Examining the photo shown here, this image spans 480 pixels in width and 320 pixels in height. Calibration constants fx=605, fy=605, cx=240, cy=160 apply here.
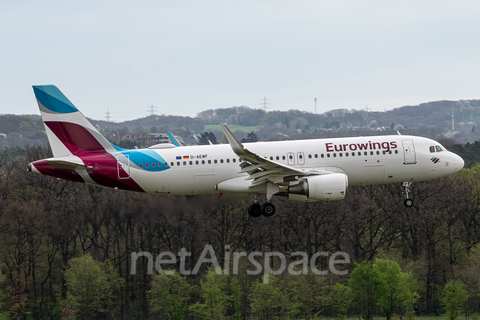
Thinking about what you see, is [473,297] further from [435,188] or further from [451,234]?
[435,188]

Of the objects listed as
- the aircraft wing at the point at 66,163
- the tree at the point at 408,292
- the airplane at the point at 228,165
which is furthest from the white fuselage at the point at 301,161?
the tree at the point at 408,292

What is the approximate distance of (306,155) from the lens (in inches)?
1608

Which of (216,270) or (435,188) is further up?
(435,188)

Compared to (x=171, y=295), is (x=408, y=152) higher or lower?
higher

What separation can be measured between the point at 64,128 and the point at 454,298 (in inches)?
1905

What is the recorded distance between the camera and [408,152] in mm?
41969

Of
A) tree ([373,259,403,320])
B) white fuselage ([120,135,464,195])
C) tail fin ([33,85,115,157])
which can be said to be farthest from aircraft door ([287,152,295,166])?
tree ([373,259,403,320])

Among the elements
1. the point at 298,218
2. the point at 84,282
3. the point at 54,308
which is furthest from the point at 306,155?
the point at 54,308

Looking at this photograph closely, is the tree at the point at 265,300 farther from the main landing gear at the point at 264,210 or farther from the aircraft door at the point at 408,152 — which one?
the aircraft door at the point at 408,152

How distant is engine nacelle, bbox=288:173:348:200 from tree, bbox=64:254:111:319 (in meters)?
36.6

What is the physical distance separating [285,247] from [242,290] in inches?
308

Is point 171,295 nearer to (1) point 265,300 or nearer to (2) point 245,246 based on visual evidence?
(1) point 265,300

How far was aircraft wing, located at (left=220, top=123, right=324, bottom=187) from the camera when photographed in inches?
1478

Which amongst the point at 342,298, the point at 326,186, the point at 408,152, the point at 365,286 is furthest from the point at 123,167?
the point at 365,286
